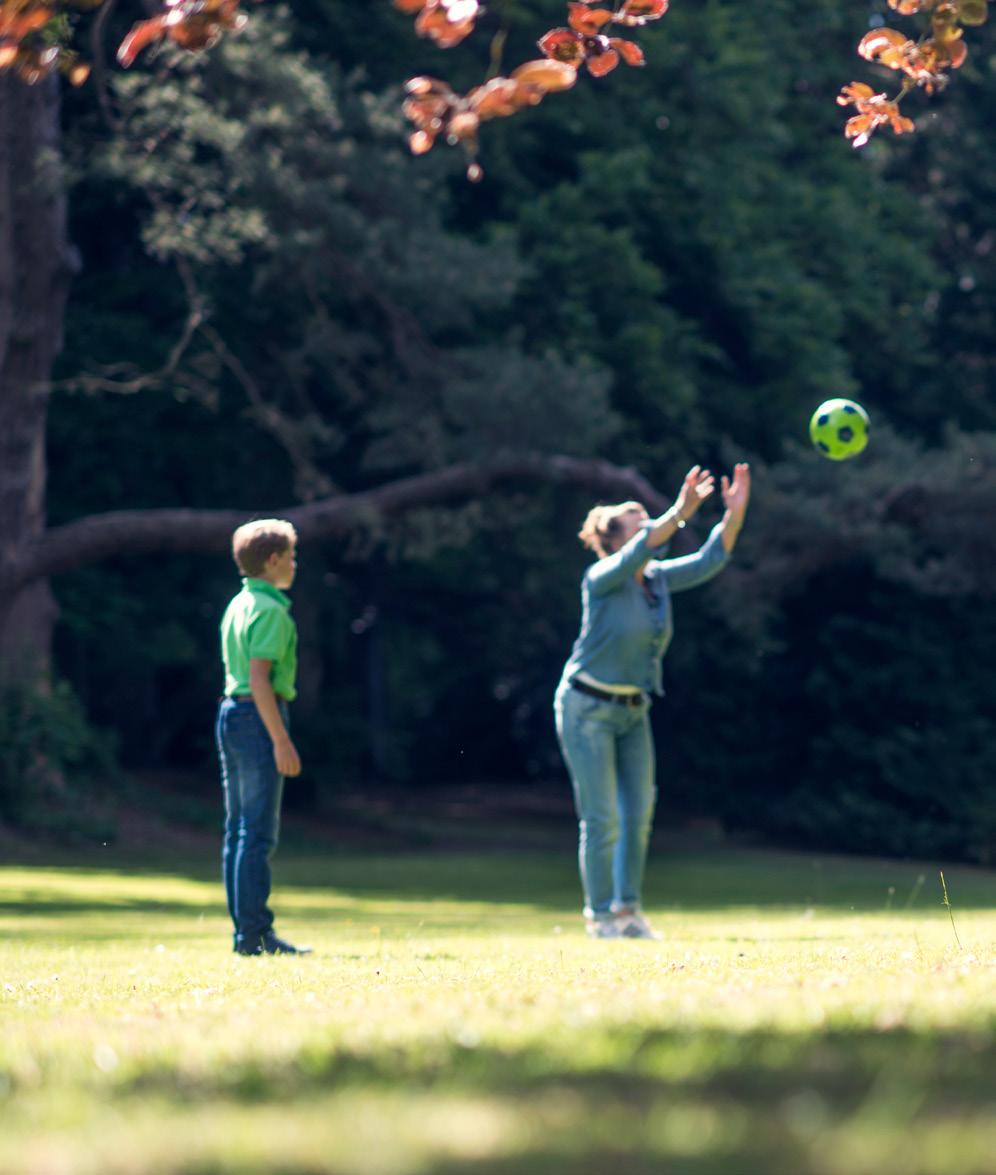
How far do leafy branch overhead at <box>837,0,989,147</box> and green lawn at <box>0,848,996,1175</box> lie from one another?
11.5 feet

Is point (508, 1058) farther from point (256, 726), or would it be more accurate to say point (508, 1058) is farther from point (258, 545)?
point (258, 545)

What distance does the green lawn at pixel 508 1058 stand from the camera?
3795mm

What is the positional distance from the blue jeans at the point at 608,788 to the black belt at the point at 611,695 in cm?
2

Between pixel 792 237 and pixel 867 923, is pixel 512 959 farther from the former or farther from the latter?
pixel 792 237

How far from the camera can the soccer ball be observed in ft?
44.9

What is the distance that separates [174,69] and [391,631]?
726 inches

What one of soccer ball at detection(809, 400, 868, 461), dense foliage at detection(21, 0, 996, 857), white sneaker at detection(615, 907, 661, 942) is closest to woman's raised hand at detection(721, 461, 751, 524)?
soccer ball at detection(809, 400, 868, 461)

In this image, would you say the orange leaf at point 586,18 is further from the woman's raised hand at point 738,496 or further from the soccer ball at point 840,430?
the soccer ball at point 840,430

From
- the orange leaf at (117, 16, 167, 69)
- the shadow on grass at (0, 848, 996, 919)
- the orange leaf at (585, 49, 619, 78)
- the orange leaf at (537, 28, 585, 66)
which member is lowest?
the shadow on grass at (0, 848, 996, 919)

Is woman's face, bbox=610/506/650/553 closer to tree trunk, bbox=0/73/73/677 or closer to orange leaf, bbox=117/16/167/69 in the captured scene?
orange leaf, bbox=117/16/167/69

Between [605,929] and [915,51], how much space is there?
540cm

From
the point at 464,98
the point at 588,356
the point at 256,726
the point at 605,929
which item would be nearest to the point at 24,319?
the point at 588,356

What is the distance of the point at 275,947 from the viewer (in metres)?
10.5

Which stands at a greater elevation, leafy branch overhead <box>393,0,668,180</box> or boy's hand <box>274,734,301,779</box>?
leafy branch overhead <box>393,0,668,180</box>
